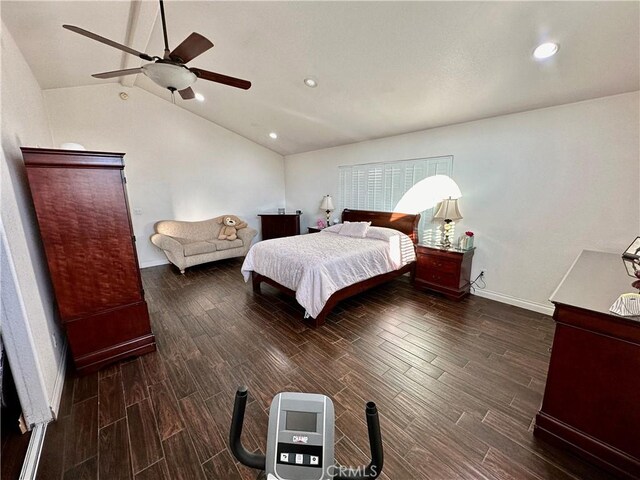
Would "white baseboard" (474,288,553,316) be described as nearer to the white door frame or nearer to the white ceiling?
the white ceiling

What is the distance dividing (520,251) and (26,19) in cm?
544

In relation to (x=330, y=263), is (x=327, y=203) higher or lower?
higher

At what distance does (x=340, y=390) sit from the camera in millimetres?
1967

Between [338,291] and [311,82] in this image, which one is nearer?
[338,291]

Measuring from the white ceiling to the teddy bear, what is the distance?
2769mm

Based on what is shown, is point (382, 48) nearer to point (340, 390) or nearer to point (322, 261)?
point (322, 261)

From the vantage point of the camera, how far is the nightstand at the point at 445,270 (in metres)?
3.43

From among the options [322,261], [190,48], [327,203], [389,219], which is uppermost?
[190,48]

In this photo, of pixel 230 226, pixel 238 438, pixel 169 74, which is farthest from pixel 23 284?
pixel 230 226

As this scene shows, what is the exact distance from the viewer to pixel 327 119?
4.18 m

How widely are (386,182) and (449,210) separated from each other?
131 centimetres

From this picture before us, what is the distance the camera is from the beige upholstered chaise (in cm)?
459

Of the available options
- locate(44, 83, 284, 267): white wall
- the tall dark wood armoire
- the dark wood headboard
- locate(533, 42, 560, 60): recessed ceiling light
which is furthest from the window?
the tall dark wood armoire

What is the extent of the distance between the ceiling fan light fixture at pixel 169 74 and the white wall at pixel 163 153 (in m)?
2.88
